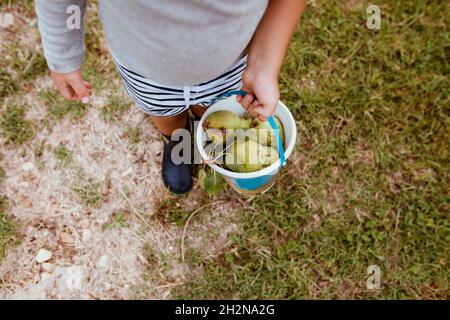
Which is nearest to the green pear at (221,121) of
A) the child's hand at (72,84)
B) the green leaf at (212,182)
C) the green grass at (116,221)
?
the green leaf at (212,182)

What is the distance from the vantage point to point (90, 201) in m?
1.59

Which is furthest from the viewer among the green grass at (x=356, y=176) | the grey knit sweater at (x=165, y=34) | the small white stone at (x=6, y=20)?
the small white stone at (x=6, y=20)

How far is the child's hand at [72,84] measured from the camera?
968 mm

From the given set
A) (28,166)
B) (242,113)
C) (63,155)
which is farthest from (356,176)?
(28,166)

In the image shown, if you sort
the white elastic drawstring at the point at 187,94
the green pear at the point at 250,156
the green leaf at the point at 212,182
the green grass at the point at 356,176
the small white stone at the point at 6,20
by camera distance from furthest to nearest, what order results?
1. the small white stone at the point at 6,20
2. the green grass at the point at 356,176
3. the green leaf at the point at 212,182
4. the green pear at the point at 250,156
5. the white elastic drawstring at the point at 187,94

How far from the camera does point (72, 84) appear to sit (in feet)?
3.23

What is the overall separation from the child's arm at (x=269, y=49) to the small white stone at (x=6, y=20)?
1398mm

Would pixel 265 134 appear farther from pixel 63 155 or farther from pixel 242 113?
pixel 63 155

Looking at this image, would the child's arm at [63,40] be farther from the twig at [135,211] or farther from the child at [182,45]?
the twig at [135,211]

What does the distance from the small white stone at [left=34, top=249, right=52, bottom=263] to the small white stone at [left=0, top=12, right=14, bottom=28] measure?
1.03 meters

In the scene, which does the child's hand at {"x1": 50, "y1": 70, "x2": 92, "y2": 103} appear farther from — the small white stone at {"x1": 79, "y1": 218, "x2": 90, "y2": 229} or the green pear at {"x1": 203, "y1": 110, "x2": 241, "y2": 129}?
the small white stone at {"x1": 79, "y1": 218, "x2": 90, "y2": 229}
